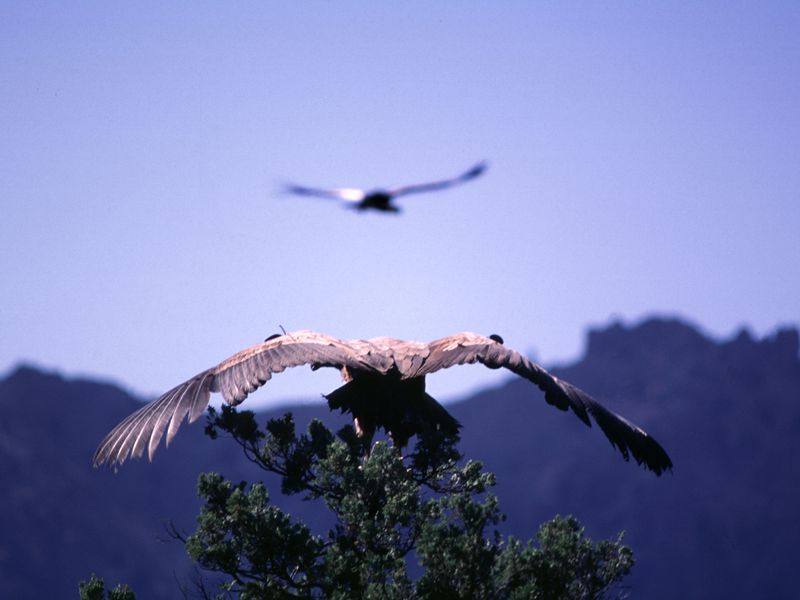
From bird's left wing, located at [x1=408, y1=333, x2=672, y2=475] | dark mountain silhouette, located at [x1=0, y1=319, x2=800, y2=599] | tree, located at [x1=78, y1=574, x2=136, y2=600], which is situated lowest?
tree, located at [x1=78, y1=574, x2=136, y2=600]

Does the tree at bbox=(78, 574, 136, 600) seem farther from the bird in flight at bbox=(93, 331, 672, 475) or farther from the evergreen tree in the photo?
the bird in flight at bbox=(93, 331, 672, 475)

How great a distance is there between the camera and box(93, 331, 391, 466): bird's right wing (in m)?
11.0

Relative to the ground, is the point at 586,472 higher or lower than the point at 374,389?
higher

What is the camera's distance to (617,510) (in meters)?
107

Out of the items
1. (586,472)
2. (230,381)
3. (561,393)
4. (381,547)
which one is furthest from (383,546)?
(586,472)

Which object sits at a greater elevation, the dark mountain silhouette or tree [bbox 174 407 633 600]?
the dark mountain silhouette

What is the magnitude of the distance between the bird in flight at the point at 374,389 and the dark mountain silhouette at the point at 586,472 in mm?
75812

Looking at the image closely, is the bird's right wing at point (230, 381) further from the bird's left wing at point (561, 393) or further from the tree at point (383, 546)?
the tree at point (383, 546)

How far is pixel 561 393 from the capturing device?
36.2 ft

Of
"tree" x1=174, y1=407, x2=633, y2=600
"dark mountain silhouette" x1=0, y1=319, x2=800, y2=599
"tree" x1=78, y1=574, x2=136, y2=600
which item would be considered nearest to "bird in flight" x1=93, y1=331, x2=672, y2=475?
"tree" x1=174, y1=407, x2=633, y2=600

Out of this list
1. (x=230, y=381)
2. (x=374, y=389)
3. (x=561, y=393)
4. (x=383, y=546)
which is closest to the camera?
(x=383, y=546)

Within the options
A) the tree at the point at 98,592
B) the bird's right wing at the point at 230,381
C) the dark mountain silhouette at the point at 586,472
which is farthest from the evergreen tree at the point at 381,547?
the dark mountain silhouette at the point at 586,472

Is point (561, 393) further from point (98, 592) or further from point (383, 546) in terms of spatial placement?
point (98, 592)

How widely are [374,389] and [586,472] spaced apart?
10268 cm
